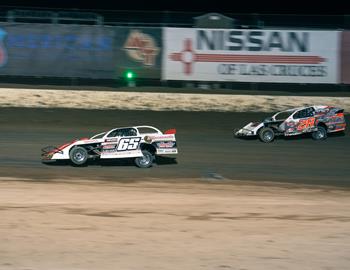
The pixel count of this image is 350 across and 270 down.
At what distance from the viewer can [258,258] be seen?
9023 millimetres

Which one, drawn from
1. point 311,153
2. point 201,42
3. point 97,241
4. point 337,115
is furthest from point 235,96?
point 97,241

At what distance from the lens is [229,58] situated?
28.2 m

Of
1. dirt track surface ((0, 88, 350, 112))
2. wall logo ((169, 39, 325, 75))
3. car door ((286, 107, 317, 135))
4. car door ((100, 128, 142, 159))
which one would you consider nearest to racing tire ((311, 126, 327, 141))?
car door ((286, 107, 317, 135))

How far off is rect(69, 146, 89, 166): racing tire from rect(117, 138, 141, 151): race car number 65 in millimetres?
914

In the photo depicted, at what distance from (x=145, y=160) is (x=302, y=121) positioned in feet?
21.9

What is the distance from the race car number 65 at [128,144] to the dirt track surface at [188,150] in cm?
58

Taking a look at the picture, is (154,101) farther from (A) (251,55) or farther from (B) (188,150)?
(B) (188,150)

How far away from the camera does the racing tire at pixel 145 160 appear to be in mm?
18031

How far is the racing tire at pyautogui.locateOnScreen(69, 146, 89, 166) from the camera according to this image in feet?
58.9

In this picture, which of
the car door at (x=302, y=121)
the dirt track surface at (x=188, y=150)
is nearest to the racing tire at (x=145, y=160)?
the dirt track surface at (x=188, y=150)

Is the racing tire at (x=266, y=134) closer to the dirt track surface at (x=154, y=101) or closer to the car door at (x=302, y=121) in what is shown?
the car door at (x=302, y=121)

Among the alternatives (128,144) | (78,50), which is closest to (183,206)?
(128,144)

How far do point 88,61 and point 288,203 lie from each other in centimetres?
1695

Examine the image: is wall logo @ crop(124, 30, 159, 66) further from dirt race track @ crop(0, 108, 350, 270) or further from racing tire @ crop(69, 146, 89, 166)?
racing tire @ crop(69, 146, 89, 166)
